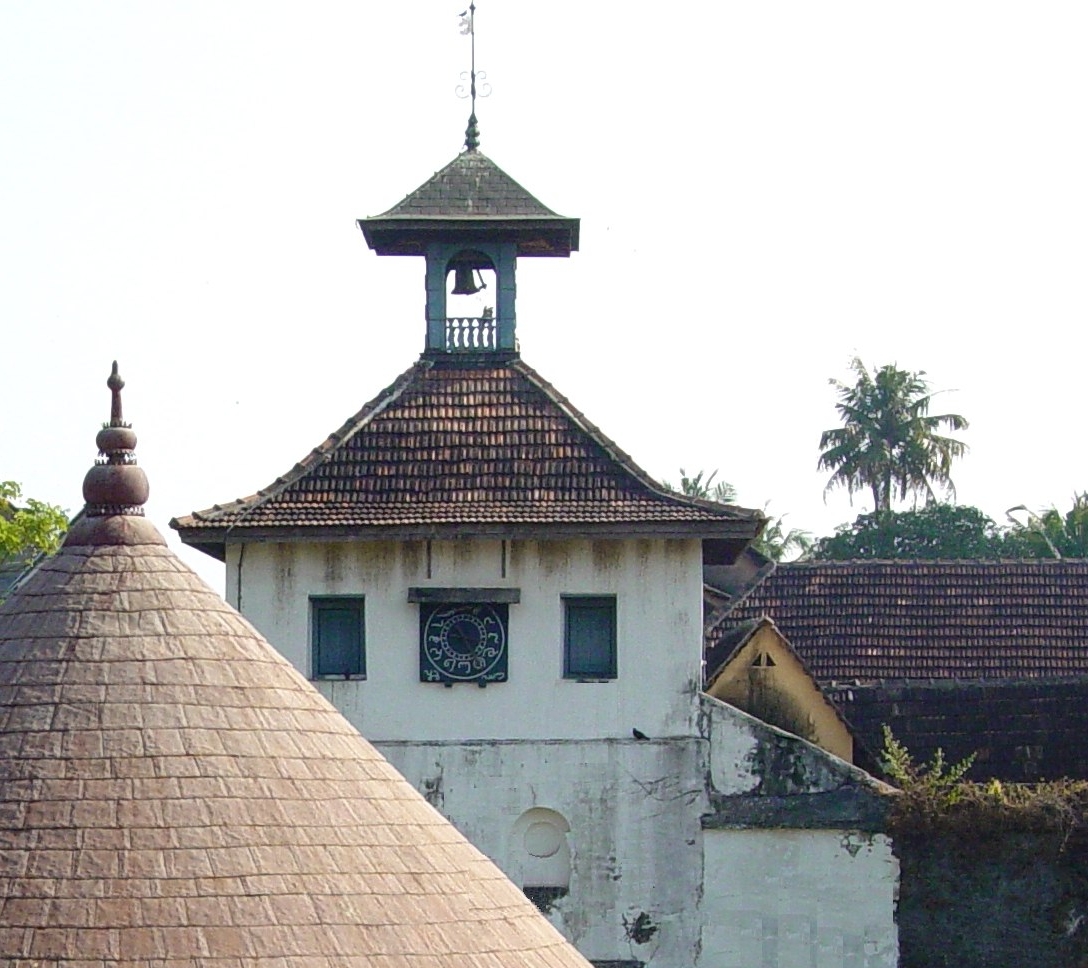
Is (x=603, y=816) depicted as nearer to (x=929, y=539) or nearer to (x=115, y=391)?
(x=115, y=391)

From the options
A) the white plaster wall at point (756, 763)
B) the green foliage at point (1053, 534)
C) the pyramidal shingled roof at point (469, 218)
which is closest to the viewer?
the white plaster wall at point (756, 763)

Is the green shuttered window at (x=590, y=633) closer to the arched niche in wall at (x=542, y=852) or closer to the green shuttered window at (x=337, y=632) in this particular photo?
the arched niche in wall at (x=542, y=852)

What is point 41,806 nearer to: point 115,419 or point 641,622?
point 115,419

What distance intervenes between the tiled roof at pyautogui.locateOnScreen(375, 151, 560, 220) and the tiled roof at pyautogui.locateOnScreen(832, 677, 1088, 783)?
22.0 feet

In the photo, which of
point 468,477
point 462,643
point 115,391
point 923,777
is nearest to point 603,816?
point 462,643

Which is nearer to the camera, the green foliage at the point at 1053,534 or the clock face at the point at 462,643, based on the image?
the clock face at the point at 462,643

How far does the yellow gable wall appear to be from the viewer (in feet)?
83.2

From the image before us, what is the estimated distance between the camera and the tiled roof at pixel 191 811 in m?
8.84

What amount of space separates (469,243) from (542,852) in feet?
22.6

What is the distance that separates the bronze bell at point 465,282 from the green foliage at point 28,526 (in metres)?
5.12

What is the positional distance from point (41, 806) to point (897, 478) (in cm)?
4249

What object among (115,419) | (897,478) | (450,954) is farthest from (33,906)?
(897,478)

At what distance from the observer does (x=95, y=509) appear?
10477mm

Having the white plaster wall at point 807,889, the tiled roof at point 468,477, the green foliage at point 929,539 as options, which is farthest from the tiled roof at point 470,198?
the green foliage at point 929,539
